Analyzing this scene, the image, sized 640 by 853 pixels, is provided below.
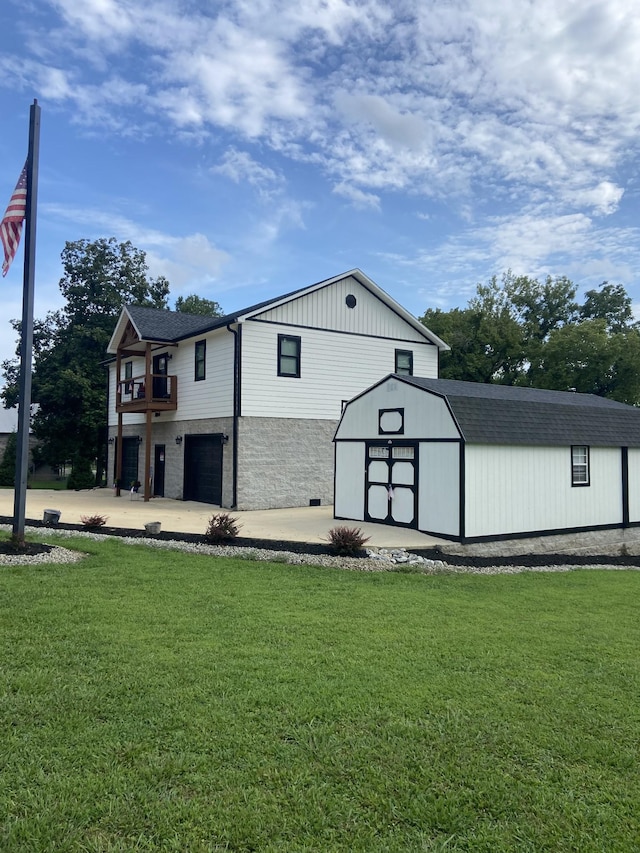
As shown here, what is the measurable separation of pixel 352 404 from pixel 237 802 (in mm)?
13238

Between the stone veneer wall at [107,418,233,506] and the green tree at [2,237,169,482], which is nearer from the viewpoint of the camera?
the stone veneer wall at [107,418,233,506]

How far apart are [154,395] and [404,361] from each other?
10144mm

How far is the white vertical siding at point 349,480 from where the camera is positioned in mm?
15164

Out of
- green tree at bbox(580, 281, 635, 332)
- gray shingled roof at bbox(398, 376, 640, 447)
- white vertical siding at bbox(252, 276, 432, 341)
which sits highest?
green tree at bbox(580, 281, 635, 332)

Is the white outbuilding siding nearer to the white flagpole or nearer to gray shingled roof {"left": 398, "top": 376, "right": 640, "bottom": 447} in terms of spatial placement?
gray shingled roof {"left": 398, "top": 376, "right": 640, "bottom": 447}

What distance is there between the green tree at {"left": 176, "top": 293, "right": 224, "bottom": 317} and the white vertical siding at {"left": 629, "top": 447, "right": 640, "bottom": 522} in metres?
37.7

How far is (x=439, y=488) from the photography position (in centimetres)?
1273

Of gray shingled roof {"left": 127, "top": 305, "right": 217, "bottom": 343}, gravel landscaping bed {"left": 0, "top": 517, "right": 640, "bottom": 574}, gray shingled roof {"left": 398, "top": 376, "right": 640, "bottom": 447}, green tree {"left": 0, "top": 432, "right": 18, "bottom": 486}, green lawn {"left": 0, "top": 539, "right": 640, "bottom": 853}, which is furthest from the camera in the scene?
green tree {"left": 0, "top": 432, "right": 18, "bottom": 486}

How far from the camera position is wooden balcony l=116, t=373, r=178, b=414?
2145 cm

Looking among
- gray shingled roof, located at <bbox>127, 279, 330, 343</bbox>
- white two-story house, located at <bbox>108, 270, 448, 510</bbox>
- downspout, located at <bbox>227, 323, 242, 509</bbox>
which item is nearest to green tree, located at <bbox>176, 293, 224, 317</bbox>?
gray shingled roof, located at <bbox>127, 279, 330, 343</bbox>

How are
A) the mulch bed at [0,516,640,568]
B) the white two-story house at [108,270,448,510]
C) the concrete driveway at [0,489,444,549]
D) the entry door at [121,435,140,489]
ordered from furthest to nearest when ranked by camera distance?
the entry door at [121,435,140,489] < the white two-story house at [108,270,448,510] < the concrete driveway at [0,489,444,549] < the mulch bed at [0,516,640,568]

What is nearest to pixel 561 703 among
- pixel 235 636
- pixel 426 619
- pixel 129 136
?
pixel 426 619

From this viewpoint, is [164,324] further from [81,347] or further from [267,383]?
[81,347]

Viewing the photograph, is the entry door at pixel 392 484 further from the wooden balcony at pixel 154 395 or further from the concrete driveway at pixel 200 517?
the wooden balcony at pixel 154 395
